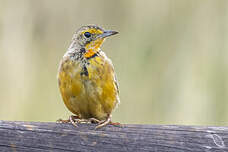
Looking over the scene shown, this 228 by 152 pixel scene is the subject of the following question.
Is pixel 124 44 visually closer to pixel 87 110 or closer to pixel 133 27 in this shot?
pixel 133 27

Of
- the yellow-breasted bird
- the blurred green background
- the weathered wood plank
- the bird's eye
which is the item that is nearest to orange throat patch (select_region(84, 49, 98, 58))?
the yellow-breasted bird

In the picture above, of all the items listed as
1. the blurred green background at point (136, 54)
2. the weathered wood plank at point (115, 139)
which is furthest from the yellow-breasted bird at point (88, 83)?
the weathered wood plank at point (115, 139)

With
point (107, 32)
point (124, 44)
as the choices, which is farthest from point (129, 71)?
point (107, 32)

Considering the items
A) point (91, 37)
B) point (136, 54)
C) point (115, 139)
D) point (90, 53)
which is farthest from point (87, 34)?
point (115, 139)

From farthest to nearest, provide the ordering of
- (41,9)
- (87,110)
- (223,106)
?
(41,9) < (223,106) < (87,110)

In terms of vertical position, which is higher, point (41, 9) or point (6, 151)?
point (41, 9)

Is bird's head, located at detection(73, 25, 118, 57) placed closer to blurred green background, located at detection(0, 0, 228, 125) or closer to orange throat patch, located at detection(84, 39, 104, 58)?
orange throat patch, located at detection(84, 39, 104, 58)

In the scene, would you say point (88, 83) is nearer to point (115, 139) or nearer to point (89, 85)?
point (89, 85)
